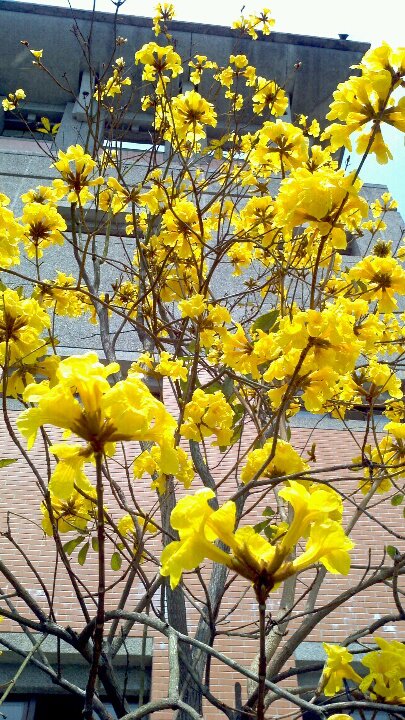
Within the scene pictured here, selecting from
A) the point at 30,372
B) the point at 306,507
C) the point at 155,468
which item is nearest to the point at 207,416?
the point at 155,468

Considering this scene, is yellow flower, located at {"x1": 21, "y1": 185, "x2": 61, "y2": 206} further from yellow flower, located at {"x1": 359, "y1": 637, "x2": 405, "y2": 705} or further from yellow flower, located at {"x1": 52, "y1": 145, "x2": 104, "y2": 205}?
yellow flower, located at {"x1": 359, "y1": 637, "x2": 405, "y2": 705}

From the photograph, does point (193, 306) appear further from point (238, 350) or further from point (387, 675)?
point (387, 675)

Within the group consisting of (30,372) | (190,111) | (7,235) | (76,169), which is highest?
(190,111)

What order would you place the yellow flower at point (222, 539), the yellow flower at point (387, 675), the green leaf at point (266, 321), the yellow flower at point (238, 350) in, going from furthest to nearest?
the green leaf at point (266, 321) < the yellow flower at point (238, 350) < the yellow flower at point (387, 675) < the yellow flower at point (222, 539)

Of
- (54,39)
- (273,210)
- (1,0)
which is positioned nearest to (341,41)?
(54,39)

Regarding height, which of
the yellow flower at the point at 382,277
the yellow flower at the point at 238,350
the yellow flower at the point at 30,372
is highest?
the yellow flower at the point at 382,277

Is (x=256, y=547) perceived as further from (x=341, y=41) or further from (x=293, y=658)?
(x=341, y=41)

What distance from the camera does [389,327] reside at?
4457 mm

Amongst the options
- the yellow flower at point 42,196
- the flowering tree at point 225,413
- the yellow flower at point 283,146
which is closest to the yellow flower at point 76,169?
the flowering tree at point 225,413

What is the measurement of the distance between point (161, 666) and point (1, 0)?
1227cm

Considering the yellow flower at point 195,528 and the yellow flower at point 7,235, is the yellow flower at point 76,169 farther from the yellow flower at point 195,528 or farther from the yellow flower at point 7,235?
the yellow flower at point 195,528

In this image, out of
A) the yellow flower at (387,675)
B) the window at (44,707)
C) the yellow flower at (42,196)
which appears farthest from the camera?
the window at (44,707)

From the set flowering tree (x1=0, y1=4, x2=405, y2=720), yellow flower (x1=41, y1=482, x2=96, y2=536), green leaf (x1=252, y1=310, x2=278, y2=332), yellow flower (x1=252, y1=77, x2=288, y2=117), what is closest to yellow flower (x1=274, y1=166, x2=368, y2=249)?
flowering tree (x1=0, y1=4, x2=405, y2=720)

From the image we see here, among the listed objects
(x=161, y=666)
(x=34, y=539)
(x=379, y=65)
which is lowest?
(x=161, y=666)
